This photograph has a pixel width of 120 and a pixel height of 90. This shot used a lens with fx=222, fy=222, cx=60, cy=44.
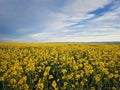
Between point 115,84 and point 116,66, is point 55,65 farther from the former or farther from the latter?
point 115,84

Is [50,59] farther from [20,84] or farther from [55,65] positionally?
[20,84]

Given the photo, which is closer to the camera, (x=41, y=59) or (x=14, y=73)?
(x=14, y=73)

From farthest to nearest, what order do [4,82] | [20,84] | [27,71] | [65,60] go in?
[65,60] < [27,71] < [4,82] < [20,84]

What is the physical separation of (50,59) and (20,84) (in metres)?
6.36

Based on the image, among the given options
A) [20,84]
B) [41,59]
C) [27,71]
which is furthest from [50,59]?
[20,84]

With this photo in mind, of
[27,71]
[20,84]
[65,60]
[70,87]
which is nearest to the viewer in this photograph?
[20,84]

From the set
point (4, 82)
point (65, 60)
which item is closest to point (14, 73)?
point (4, 82)

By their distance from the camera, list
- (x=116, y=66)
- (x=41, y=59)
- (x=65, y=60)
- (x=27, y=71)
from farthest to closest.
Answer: (x=41, y=59) → (x=65, y=60) → (x=116, y=66) → (x=27, y=71)

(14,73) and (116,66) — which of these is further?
(116,66)

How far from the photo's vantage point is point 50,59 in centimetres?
1409

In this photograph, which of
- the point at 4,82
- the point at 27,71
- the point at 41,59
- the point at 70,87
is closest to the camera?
the point at 70,87

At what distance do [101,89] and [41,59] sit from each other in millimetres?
5596

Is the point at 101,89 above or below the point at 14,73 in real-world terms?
below

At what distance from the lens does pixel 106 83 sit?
9195mm
